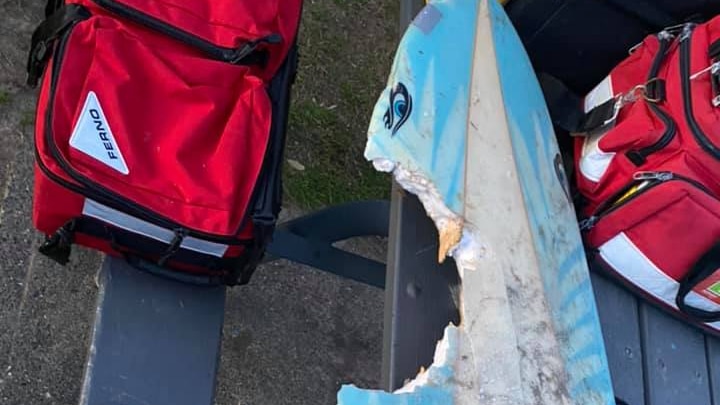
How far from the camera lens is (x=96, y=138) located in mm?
1368

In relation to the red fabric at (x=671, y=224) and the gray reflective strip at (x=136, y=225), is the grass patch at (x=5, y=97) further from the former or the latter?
the red fabric at (x=671, y=224)

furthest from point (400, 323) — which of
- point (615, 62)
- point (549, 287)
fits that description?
point (615, 62)

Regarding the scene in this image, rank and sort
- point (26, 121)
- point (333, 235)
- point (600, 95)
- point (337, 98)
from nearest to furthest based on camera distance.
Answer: point (600, 95) < point (333, 235) < point (26, 121) < point (337, 98)

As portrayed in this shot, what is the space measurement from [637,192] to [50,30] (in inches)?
39.2

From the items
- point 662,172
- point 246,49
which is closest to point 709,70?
point 662,172

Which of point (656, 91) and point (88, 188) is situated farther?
point (656, 91)

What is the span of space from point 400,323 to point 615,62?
81 centimetres

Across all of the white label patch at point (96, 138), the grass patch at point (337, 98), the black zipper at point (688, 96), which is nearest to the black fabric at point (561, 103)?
the black zipper at point (688, 96)

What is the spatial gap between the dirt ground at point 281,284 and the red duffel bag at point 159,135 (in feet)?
1.50

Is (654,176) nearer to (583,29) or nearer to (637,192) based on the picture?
(637,192)

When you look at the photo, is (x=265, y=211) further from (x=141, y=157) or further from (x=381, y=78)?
(x=381, y=78)

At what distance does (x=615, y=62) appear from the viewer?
1.77 meters

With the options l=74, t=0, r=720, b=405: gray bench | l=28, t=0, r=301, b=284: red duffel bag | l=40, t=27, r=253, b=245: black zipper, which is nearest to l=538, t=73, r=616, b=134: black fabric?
l=74, t=0, r=720, b=405: gray bench

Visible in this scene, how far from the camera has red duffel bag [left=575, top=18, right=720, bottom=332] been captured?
139cm
